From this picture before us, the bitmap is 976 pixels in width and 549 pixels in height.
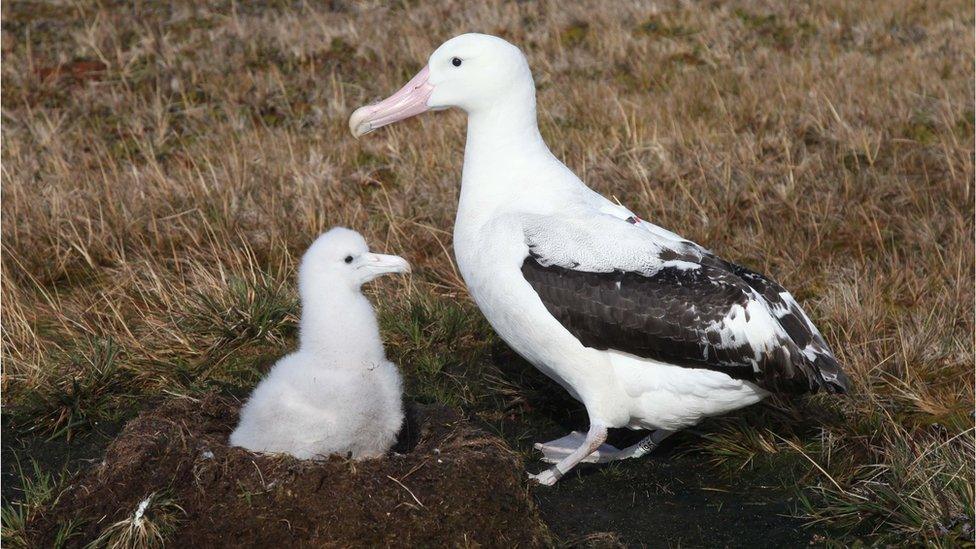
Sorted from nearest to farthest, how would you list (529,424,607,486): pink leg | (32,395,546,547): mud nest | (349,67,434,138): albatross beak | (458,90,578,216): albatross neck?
(32,395,546,547): mud nest < (529,424,607,486): pink leg < (458,90,578,216): albatross neck < (349,67,434,138): albatross beak

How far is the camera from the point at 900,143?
7.37m

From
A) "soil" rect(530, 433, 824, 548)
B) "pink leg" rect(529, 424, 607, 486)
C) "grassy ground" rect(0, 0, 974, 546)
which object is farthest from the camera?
"grassy ground" rect(0, 0, 974, 546)

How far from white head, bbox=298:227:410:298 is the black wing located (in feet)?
1.84

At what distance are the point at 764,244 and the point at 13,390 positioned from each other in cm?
388

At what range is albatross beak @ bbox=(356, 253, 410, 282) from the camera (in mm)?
3885

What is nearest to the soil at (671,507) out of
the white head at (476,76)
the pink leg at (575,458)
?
the pink leg at (575,458)

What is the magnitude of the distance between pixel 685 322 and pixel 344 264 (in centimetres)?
128

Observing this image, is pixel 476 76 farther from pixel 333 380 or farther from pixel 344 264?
pixel 333 380

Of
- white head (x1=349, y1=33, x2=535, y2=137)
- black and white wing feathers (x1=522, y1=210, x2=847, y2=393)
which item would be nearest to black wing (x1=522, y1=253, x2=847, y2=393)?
black and white wing feathers (x1=522, y1=210, x2=847, y2=393)

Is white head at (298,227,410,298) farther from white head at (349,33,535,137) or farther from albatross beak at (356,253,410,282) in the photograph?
white head at (349,33,535,137)

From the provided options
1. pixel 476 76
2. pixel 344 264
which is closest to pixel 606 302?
pixel 344 264

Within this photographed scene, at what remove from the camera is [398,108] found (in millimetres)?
4691

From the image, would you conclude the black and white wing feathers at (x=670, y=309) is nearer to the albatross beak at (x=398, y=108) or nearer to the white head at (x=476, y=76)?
the white head at (x=476, y=76)

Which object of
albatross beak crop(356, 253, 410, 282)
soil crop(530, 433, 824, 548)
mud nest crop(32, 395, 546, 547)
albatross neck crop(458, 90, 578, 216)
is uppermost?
albatross neck crop(458, 90, 578, 216)
